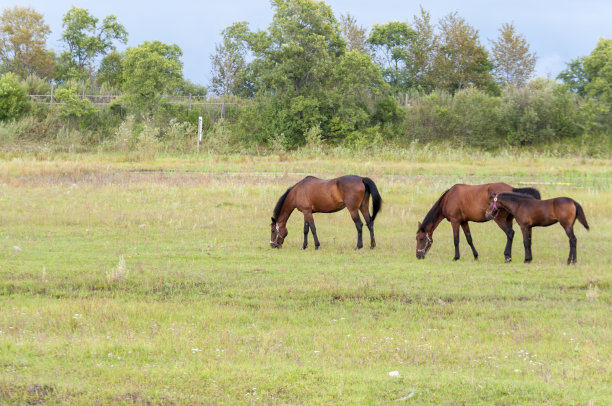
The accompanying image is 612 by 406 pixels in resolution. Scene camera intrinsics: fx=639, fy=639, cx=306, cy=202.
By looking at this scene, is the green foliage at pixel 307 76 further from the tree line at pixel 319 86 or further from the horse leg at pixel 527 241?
the horse leg at pixel 527 241

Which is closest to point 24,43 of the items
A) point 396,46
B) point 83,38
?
point 83,38

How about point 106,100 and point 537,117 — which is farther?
point 106,100

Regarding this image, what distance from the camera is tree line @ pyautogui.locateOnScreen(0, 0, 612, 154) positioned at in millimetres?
45656

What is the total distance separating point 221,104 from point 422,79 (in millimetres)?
18569

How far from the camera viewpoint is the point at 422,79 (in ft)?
191

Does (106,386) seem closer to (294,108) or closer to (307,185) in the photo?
(307,185)

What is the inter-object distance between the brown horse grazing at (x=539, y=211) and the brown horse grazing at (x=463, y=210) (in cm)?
35

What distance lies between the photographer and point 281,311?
29.9ft

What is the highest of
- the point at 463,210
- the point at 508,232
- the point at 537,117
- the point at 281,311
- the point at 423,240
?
the point at 537,117

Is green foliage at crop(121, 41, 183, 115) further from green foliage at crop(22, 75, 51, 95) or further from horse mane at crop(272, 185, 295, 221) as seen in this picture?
horse mane at crop(272, 185, 295, 221)

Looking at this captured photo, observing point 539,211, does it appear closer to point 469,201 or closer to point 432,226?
point 469,201

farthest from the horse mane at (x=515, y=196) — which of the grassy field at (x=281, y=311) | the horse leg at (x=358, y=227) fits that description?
the horse leg at (x=358, y=227)

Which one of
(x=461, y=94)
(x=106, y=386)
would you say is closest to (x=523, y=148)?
(x=461, y=94)

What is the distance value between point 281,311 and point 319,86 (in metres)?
38.3
